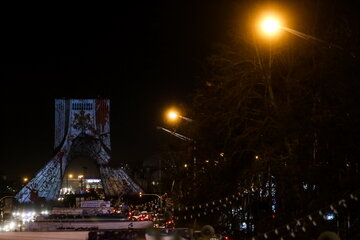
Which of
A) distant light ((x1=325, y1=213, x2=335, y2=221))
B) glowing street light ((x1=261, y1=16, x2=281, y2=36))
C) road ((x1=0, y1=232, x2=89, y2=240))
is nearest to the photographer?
glowing street light ((x1=261, y1=16, x2=281, y2=36))

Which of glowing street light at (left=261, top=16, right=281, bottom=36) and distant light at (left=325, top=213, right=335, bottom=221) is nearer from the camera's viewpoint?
glowing street light at (left=261, top=16, right=281, bottom=36)

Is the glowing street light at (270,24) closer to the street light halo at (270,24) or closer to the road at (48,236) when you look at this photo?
the street light halo at (270,24)

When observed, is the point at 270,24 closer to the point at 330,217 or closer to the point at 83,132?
the point at 330,217

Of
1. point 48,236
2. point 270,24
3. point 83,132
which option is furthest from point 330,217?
point 83,132

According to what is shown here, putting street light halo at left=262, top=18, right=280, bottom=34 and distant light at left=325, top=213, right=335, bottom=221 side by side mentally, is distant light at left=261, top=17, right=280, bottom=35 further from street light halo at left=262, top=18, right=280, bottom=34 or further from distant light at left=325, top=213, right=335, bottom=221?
distant light at left=325, top=213, right=335, bottom=221

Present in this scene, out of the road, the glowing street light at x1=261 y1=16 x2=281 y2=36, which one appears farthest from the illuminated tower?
the glowing street light at x1=261 y1=16 x2=281 y2=36

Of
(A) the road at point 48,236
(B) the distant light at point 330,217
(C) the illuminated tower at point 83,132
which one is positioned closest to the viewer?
(B) the distant light at point 330,217

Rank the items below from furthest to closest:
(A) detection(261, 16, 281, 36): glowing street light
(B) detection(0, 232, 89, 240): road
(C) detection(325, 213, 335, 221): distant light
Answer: (B) detection(0, 232, 89, 240): road < (C) detection(325, 213, 335, 221): distant light < (A) detection(261, 16, 281, 36): glowing street light

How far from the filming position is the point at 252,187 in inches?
773

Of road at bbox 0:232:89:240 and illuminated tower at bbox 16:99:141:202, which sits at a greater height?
illuminated tower at bbox 16:99:141:202

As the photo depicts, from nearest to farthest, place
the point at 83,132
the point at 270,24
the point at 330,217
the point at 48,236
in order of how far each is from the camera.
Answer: the point at 270,24 < the point at 48,236 < the point at 330,217 < the point at 83,132

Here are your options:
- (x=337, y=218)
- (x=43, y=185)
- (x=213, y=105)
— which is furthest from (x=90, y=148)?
(x=337, y=218)

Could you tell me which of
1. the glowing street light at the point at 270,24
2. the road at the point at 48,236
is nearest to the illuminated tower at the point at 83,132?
the road at the point at 48,236

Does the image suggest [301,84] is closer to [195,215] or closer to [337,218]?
[337,218]
